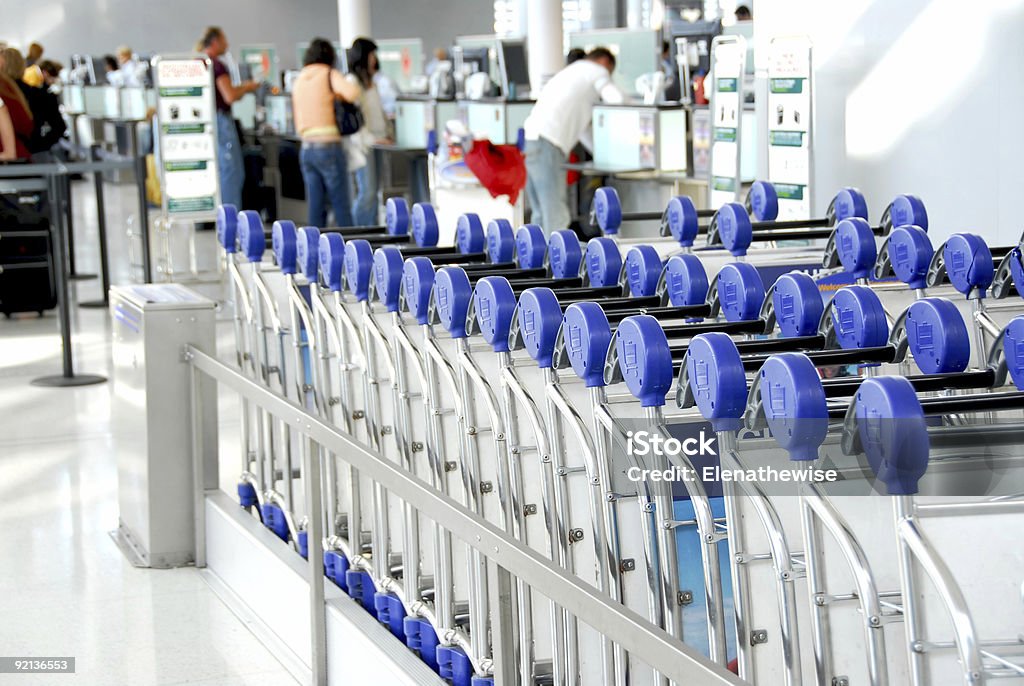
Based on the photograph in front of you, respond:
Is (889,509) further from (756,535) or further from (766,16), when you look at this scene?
(766,16)

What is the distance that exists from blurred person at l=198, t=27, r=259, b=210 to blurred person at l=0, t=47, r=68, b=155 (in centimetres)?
115

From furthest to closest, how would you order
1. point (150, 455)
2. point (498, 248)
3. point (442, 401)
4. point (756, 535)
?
point (150, 455) → point (498, 248) → point (442, 401) → point (756, 535)

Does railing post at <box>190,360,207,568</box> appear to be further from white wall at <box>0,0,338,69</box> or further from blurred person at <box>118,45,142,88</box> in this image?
white wall at <box>0,0,338,69</box>

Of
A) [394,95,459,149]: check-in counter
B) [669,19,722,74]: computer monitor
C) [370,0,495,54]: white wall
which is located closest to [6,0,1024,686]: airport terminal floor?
[669,19,722,74]: computer monitor

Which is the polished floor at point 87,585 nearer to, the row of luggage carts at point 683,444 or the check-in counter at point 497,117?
the row of luggage carts at point 683,444

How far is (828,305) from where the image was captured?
2607mm

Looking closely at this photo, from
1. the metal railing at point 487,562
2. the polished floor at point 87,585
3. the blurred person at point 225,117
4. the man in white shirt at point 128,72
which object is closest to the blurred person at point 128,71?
the man in white shirt at point 128,72

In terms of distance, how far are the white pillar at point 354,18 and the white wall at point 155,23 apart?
7452mm

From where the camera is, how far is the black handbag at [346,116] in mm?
10242

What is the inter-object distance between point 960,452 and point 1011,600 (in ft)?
1.41

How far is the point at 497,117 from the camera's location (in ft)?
38.3

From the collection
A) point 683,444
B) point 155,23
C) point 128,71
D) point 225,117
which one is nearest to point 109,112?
point 128,71

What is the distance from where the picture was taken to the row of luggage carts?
5.93 ft

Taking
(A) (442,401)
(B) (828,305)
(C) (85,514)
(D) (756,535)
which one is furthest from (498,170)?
(D) (756,535)
